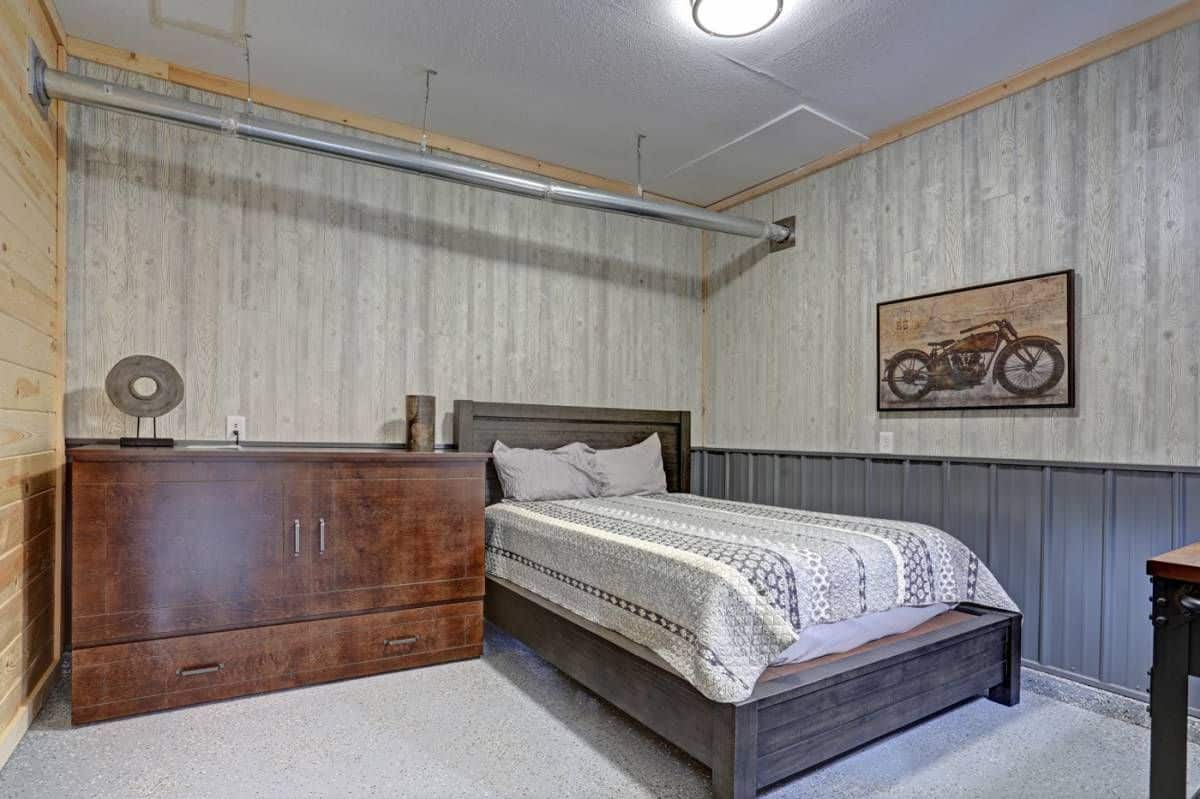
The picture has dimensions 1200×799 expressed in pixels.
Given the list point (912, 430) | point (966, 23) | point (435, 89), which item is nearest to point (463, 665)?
point (912, 430)

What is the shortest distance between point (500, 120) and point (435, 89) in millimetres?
429

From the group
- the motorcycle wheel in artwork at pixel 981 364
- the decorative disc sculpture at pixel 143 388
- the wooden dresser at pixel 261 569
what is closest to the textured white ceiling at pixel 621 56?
the motorcycle wheel in artwork at pixel 981 364

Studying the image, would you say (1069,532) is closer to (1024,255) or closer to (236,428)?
(1024,255)

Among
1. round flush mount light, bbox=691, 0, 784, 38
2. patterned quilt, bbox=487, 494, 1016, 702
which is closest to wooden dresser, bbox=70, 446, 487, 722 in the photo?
patterned quilt, bbox=487, 494, 1016, 702

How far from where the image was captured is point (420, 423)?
3473 millimetres

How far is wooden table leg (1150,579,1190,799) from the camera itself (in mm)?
1450

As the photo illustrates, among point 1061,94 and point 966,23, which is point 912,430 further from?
point 966,23

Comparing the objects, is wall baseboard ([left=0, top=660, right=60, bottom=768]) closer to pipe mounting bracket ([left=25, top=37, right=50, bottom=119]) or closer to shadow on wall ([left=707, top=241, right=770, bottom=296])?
pipe mounting bracket ([left=25, top=37, right=50, bottom=119])

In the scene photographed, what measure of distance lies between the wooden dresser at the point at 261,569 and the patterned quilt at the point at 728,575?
0.42 m

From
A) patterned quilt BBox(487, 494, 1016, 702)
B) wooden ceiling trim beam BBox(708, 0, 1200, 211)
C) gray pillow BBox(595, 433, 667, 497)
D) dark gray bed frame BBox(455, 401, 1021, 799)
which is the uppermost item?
wooden ceiling trim beam BBox(708, 0, 1200, 211)

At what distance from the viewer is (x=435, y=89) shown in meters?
3.24

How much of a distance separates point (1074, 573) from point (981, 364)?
3.31 ft

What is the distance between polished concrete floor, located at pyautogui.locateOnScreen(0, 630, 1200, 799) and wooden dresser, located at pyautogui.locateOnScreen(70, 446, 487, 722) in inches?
6.4

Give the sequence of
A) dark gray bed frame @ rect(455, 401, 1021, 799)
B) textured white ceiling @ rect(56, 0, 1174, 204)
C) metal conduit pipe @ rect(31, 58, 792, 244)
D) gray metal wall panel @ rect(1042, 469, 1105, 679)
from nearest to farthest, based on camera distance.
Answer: dark gray bed frame @ rect(455, 401, 1021, 799), metal conduit pipe @ rect(31, 58, 792, 244), textured white ceiling @ rect(56, 0, 1174, 204), gray metal wall panel @ rect(1042, 469, 1105, 679)
